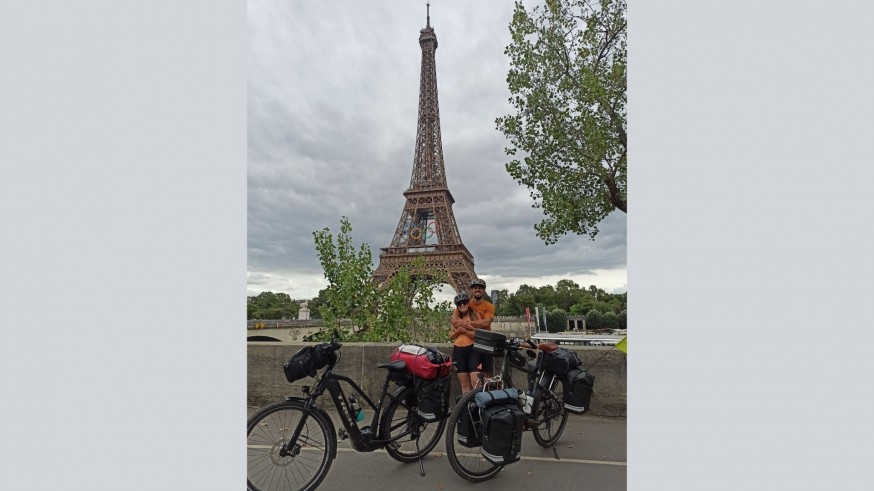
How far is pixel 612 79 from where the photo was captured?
8094 millimetres

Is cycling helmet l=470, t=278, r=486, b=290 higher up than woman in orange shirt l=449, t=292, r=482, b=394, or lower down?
higher up

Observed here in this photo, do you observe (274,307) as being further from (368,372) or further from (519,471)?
(519,471)

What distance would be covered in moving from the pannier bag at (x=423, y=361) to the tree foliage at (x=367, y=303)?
10.3ft

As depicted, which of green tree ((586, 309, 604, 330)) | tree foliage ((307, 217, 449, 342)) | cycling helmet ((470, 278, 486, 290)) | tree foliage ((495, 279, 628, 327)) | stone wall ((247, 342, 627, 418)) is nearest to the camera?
cycling helmet ((470, 278, 486, 290))

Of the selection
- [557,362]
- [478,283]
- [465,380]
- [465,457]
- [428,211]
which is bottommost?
[465,457]

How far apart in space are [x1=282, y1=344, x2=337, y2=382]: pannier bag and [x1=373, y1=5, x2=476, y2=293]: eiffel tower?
26.2 meters

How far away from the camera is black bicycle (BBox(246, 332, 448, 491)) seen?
307 cm

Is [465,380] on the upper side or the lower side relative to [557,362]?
lower

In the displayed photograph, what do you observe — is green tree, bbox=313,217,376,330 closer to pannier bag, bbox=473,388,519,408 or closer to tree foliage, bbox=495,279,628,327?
pannier bag, bbox=473,388,519,408

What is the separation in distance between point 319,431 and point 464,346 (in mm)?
1918

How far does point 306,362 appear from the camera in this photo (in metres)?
3.14

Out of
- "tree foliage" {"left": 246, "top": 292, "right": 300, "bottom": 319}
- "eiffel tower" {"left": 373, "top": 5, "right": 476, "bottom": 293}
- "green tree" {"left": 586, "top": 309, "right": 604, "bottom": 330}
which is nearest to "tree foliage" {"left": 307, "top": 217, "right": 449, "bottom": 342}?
"eiffel tower" {"left": 373, "top": 5, "right": 476, "bottom": 293}

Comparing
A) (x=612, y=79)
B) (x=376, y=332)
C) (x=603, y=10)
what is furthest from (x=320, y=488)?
(x=603, y=10)

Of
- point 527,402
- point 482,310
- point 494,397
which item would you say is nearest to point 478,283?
point 482,310
